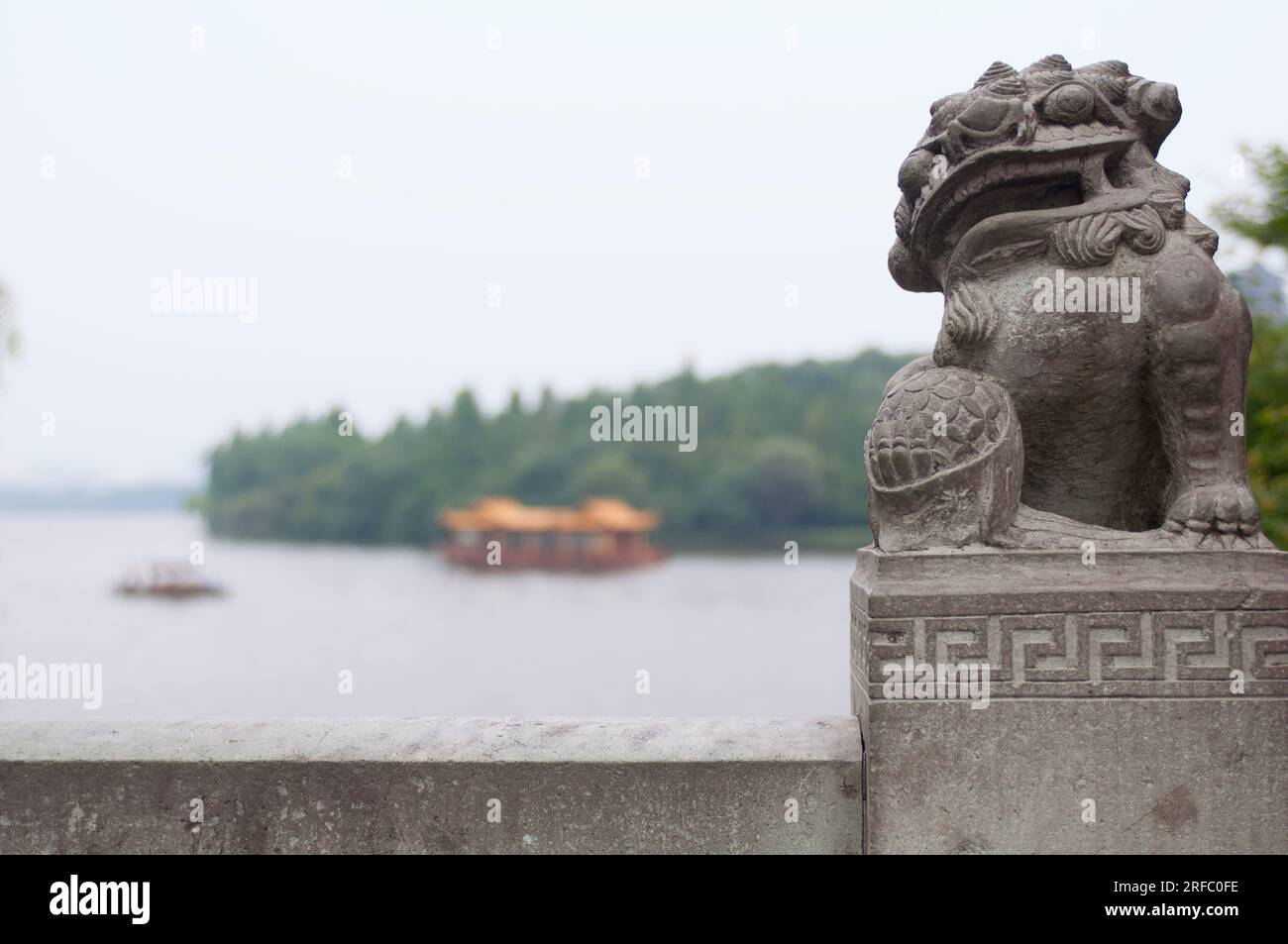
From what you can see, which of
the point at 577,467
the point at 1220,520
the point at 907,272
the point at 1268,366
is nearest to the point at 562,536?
the point at 577,467

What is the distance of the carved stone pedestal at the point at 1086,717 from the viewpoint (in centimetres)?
279

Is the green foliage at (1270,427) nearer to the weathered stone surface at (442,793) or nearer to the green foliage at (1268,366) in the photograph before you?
the green foliage at (1268,366)

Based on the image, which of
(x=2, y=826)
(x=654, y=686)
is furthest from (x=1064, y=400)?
(x=654, y=686)

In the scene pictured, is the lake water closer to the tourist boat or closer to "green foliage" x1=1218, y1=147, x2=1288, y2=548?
the tourist boat

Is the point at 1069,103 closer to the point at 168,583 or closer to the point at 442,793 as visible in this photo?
the point at 442,793

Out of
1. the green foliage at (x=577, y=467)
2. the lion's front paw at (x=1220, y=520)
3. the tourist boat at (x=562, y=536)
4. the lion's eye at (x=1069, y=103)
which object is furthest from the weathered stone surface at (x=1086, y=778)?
the tourist boat at (x=562, y=536)

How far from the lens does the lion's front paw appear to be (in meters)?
2.94

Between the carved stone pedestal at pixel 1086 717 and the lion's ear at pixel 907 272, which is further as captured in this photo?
the lion's ear at pixel 907 272

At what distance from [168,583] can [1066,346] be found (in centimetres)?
4614

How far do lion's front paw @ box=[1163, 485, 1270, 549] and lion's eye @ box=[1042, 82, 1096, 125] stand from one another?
1127mm

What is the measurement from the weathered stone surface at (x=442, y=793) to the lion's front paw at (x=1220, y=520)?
3.50 ft

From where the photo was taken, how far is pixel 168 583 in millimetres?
44188

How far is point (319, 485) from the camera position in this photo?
4781cm

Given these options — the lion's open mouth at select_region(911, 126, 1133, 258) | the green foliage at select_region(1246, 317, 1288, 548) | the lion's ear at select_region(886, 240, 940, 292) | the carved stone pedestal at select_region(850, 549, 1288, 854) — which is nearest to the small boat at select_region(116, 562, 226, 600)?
the green foliage at select_region(1246, 317, 1288, 548)
